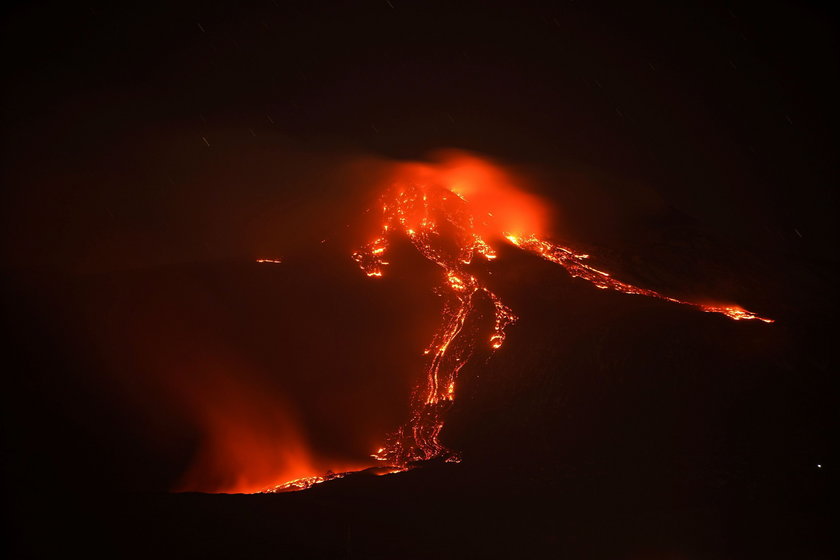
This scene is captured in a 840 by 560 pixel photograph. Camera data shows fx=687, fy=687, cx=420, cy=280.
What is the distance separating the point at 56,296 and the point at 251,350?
29.1 feet

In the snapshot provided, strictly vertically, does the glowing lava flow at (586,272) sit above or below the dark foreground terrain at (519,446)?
above

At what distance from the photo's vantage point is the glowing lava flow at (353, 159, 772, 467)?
82.1 feet

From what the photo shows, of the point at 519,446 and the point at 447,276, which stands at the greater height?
the point at 447,276

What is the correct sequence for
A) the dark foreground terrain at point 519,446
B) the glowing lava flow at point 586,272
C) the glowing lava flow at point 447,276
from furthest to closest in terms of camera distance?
the glowing lava flow at point 586,272 → the glowing lava flow at point 447,276 → the dark foreground terrain at point 519,446

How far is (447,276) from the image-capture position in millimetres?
34969

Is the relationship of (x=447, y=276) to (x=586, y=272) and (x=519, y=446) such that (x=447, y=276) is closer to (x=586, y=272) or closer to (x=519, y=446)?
(x=586, y=272)

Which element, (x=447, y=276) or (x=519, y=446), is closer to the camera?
(x=519, y=446)

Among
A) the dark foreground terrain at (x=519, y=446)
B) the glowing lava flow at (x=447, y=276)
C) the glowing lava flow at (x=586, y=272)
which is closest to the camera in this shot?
the dark foreground terrain at (x=519, y=446)

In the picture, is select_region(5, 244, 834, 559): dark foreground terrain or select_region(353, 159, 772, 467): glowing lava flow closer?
select_region(5, 244, 834, 559): dark foreground terrain

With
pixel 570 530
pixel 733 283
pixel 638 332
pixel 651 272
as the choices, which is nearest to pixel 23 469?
pixel 570 530

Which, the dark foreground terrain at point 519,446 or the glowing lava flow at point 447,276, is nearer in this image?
the dark foreground terrain at point 519,446

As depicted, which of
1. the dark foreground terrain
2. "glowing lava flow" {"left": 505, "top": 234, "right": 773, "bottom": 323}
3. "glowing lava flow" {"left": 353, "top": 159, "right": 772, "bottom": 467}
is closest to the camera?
the dark foreground terrain

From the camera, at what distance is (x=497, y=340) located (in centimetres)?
2925

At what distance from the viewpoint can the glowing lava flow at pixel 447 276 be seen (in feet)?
82.1
